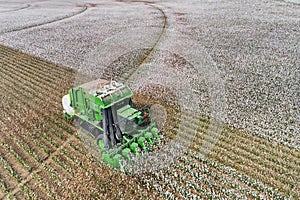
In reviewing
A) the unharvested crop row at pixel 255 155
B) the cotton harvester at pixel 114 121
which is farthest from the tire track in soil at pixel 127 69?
the unharvested crop row at pixel 255 155

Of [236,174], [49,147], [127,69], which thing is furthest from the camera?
[127,69]

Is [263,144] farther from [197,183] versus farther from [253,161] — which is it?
[197,183]

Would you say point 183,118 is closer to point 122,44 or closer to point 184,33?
point 122,44

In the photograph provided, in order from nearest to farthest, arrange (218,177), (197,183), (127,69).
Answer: (197,183)
(218,177)
(127,69)

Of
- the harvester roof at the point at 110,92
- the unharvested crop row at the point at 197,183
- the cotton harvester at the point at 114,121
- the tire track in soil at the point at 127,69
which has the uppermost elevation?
the harvester roof at the point at 110,92

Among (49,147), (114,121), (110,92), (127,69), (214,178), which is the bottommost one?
(127,69)

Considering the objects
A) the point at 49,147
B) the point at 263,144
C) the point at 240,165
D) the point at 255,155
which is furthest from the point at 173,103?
the point at 49,147

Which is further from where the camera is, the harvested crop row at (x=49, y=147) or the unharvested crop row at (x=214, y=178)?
the harvested crop row at (x=49, y=147)

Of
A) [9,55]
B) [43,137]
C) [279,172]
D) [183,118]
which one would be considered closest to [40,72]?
[9,55]

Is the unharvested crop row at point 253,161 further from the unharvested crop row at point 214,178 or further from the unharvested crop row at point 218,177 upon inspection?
the unharvested crop row at point 214,178
